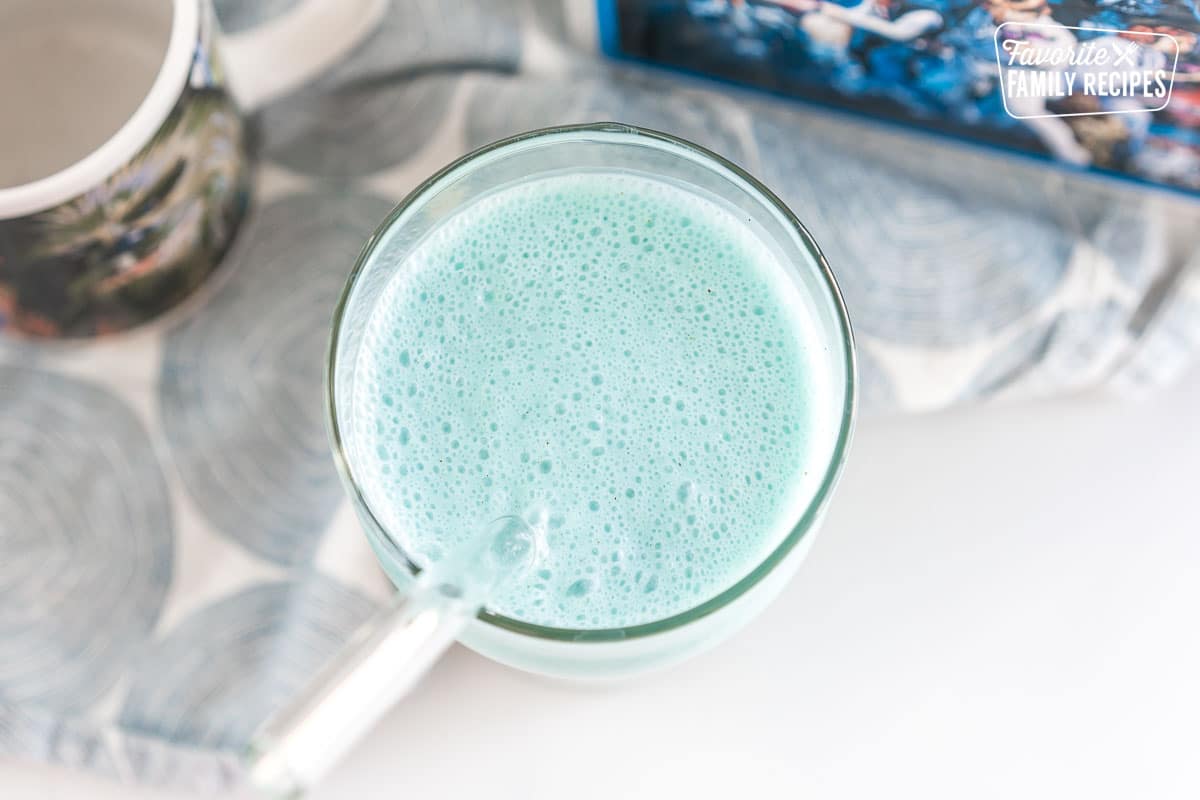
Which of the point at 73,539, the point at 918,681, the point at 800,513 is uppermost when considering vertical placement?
the point at 800,513

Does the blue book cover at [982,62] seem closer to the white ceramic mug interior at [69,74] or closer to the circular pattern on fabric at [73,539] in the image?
the white ceramic mug interior at [69,74]

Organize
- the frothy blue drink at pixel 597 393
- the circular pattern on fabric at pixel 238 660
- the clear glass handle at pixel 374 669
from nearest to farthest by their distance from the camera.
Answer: the clear glass handle at pixel 374 669, the frothy blue drink at pixel 597 393, the circular pattern on fabric at pixel 238 660

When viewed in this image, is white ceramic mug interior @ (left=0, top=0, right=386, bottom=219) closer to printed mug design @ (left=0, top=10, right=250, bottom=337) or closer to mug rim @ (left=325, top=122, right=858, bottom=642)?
printed mug design @ (left=0, top=10, right=250, bottom=337)

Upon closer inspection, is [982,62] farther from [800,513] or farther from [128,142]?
[128,142]

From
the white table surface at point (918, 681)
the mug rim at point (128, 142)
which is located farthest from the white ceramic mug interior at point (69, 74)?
the white table surface at point (918, 681)

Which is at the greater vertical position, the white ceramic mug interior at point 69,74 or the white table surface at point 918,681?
the white ceramic mug interior at point 69,74

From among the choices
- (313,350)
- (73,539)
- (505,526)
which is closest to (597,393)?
(505,526)

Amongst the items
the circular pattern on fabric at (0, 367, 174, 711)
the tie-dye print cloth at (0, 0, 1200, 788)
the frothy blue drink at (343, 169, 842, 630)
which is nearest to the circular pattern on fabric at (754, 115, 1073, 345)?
the tie-dye print cloth at (0, 0, 1200, 788)
